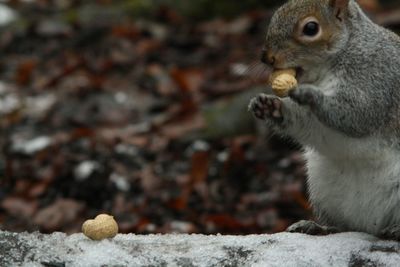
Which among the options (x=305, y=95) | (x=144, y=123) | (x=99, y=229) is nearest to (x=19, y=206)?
(x=144, y=123)

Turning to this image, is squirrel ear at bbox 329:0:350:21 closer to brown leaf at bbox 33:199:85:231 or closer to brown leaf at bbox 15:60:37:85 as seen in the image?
brown leaf at bbox 33:199:85:231

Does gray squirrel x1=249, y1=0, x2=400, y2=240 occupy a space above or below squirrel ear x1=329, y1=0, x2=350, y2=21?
below

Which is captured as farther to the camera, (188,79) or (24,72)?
(24,72)

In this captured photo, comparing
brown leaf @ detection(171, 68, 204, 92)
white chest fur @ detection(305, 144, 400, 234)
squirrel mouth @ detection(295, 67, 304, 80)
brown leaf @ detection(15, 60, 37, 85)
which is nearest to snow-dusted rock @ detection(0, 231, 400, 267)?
white chest fur @ detection(305, 144, 400, 234)

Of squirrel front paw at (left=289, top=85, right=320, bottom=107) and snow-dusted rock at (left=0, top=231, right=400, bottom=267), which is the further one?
squirrel front paw at (left=289, top=85, right=320, bottom=107)

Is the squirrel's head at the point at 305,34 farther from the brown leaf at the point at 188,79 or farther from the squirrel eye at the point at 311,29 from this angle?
the brown leaf at the point at 188,79

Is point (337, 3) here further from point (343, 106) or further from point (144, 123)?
point (144, 123)
